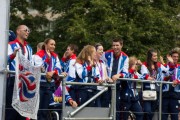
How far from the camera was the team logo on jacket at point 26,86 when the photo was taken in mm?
9719

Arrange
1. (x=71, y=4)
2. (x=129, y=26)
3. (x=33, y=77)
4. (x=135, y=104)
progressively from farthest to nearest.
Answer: (x=71, y=4), (x=129, y=26), (x=135, y=104), (x=33, y=77)

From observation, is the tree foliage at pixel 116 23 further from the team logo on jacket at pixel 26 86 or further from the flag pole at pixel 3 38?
the flag pole at pixel 3 38

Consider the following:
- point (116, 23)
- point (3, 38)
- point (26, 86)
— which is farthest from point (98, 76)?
point (116, 23)

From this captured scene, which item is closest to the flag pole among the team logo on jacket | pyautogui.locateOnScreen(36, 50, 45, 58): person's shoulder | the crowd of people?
the team logo on jacket

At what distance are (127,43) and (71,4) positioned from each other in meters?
3.97

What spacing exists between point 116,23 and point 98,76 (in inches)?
679

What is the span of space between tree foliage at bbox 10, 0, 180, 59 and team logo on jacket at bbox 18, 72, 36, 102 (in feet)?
60.7

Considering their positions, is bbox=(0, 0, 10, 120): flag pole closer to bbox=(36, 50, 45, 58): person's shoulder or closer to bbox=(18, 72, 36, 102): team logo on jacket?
bbox=(18, 72, 36, 102): team logo on jacket

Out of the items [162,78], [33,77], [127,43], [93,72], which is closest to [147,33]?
[127,43]

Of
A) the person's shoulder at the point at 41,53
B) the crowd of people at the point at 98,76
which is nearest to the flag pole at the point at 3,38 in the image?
the crowd of people at the point at 98,76

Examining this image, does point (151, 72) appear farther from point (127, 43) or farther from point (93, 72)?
point (127, 43)

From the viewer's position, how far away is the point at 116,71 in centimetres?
1283

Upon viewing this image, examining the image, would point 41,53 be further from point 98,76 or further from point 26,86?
point 26,86

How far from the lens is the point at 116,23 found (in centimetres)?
2917
